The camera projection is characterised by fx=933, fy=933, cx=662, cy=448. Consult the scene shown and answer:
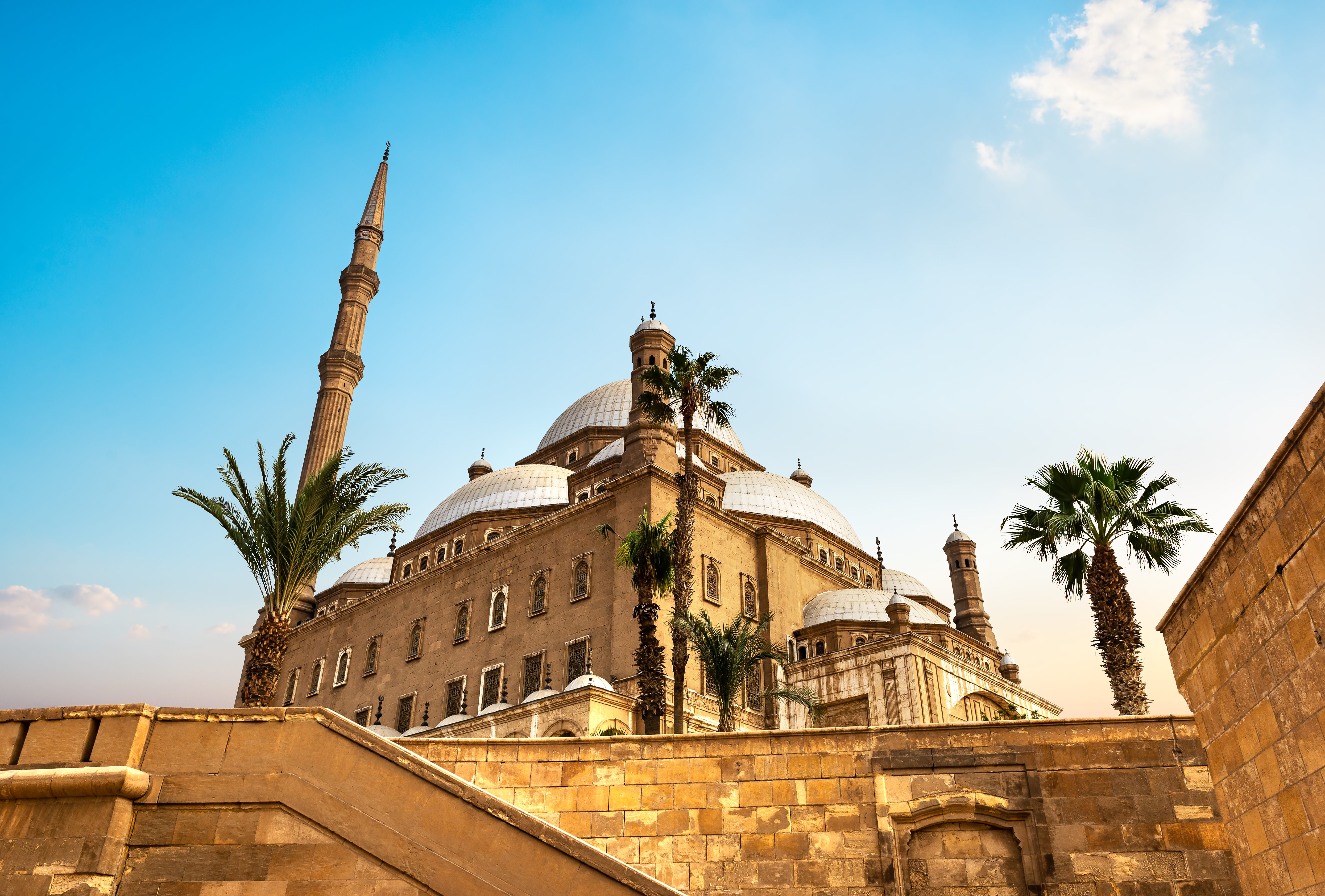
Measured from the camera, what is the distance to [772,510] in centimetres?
2948

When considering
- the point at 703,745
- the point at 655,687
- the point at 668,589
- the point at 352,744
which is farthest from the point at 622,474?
the point at 352,744

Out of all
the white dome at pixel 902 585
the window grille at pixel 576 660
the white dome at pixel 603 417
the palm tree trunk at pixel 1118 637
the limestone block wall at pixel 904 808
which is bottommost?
the limestone block wall at pixel 904 808

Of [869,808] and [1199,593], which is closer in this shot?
[1199,593]

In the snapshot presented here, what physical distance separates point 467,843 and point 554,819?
3.52m

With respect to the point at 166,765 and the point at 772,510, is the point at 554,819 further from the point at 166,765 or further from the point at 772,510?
the point at 772,510

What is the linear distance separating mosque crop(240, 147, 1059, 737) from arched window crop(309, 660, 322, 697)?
60 millimetres

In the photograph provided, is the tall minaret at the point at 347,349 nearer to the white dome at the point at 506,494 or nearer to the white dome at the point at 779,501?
the white dome at the point at 506,494

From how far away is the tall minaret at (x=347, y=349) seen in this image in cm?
3198

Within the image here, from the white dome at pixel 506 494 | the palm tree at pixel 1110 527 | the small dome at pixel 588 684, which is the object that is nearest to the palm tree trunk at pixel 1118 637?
the palm tree at pixel 1110 527

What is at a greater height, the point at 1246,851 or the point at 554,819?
the point at 554,819

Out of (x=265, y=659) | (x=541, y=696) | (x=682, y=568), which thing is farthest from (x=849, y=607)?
(x=265, y=659)

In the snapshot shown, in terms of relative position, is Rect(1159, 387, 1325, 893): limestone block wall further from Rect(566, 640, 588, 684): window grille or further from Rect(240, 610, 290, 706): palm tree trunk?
Rect(566, 640, 588, 684): window grille

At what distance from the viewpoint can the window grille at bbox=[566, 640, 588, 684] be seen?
22.2 m

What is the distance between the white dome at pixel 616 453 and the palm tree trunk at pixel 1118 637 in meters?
14.2
